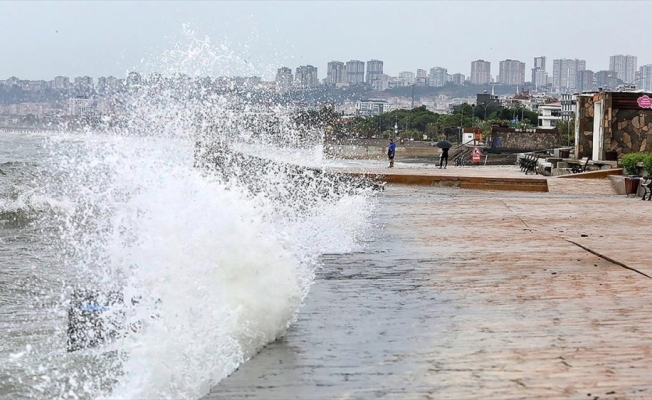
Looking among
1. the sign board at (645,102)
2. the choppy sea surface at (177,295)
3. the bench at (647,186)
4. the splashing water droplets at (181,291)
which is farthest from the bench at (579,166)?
the splashing water droplets at (181,291)

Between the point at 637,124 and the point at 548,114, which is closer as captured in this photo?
the point at 637,124

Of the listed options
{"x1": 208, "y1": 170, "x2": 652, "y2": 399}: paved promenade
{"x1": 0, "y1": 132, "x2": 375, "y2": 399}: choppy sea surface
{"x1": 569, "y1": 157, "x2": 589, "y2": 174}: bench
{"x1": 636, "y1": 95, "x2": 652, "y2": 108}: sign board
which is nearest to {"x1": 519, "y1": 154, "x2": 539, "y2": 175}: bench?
{"x1": 569, "y1": 157, "x2": 589, "y2": 174}: bench

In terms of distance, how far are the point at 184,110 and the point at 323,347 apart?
15.4m

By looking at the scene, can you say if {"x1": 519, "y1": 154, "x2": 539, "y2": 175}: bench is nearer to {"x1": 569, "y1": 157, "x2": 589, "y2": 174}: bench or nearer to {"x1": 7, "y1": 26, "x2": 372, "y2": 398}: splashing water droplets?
{"x1": 569, "y1": 157, "x2": 589, "y2": 174}: bench

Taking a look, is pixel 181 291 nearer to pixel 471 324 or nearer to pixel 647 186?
pixel 471 324

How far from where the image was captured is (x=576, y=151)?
33812 millimetres

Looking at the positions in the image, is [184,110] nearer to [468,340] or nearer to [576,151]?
[468,340]

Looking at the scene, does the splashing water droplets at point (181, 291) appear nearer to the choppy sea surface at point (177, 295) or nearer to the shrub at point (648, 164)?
the choppy sea surface at point (177, 295)

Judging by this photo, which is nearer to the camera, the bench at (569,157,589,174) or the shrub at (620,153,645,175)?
the shrub at (620,153,645,175)

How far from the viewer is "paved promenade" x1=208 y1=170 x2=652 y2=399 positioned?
4.86 meters

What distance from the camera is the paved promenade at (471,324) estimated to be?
191 inches

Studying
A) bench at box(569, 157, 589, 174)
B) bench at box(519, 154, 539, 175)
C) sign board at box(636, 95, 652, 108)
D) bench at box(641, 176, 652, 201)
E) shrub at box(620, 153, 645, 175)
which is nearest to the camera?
bench at box(641, 176, 652, 201)

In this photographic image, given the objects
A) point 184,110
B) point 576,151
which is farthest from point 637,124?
point 184,110

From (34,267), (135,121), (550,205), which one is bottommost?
(34,267)
